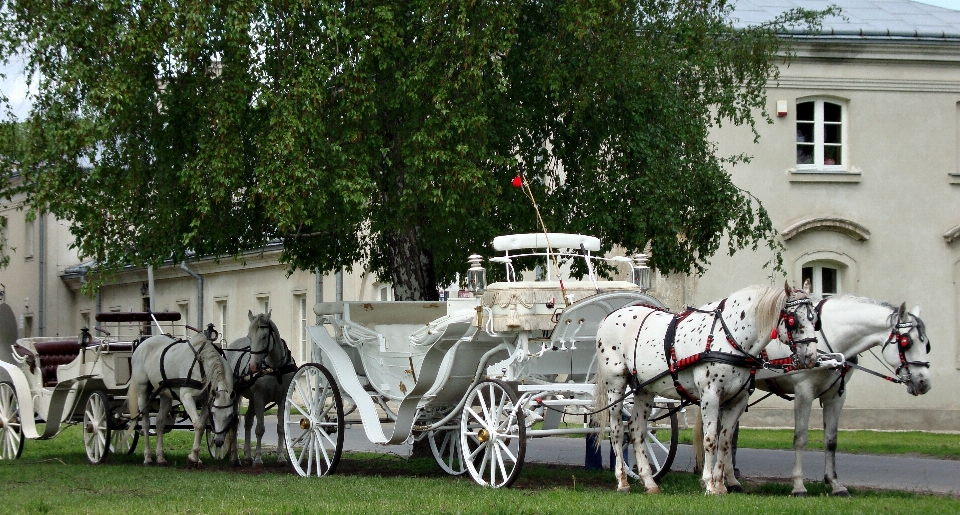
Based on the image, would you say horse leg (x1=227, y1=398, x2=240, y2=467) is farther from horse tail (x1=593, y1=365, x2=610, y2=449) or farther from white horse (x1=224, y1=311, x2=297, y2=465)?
horse tail (x1=593, y1=365, x2=610, y2=449)

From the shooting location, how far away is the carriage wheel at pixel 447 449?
12.8 metres

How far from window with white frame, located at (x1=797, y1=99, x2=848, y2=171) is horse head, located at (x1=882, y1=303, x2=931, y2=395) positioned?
13609mm

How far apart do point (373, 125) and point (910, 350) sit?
6148 millimetres

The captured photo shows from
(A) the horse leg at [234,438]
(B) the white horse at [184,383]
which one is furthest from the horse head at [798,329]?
(A) the horse leg at [234,438]

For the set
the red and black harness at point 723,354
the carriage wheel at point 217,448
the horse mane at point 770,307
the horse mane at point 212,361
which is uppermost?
the horse mane at point 770,307

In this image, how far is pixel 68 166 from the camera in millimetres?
13594

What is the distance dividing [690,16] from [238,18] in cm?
570

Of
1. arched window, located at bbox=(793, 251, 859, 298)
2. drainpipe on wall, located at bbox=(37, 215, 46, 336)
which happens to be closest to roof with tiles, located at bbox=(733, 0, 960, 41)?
arched window, located at bbox=(793, 251, 859, 298)

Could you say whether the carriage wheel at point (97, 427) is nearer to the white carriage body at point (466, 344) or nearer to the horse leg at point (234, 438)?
the horse leg at point (234, 438)

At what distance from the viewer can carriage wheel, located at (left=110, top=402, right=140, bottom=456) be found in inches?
604

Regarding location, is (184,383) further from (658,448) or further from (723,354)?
(723,354)

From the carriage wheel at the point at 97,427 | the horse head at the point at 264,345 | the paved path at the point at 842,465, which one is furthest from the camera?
the carriage wheel at the point at 97,427

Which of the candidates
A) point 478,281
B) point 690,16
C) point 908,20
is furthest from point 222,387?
point 908,20

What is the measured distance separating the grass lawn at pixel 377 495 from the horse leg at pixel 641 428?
0.28 meters
